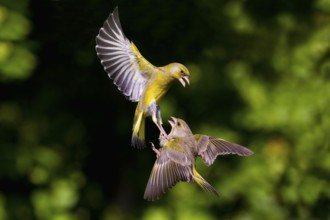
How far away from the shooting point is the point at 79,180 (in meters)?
3.78

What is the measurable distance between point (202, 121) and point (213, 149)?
7.30ft

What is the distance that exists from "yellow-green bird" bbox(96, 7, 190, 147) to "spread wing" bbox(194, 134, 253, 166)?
216mm

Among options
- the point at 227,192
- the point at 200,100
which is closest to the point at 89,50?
the point at 200,100

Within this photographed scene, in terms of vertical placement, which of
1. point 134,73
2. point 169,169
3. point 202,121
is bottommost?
point 202,121

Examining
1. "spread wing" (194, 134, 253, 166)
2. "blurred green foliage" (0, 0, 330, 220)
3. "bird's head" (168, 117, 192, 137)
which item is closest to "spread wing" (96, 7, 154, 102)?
"bird's head" (168, 117, 192, 137)

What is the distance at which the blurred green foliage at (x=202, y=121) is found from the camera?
342cm

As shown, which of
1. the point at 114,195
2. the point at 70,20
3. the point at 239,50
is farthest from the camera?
the point at 114,195

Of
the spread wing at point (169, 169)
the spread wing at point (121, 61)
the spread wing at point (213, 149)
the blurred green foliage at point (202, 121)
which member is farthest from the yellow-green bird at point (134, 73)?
the blurred green foliage at point (202, 121)

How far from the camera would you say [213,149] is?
1374 millimetres

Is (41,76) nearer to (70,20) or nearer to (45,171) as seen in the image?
(45,171)

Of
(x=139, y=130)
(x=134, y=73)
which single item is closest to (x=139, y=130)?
(x=139, y=130)

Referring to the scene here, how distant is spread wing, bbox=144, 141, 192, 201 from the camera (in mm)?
1184

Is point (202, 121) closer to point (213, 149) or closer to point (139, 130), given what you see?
point (213, 149)

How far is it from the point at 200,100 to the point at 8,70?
1.03m
